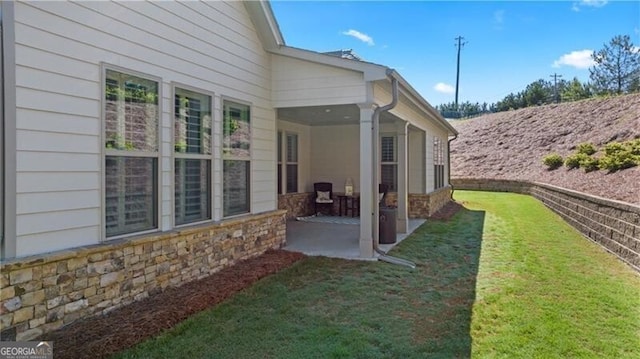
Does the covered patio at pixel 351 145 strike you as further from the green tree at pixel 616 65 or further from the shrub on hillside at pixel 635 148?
the green tree at pixel 616 65

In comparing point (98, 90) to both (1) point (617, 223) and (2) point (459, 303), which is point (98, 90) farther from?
(1) point (617, 223)

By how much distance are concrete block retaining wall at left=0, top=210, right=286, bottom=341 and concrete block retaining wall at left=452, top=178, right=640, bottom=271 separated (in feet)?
19.1

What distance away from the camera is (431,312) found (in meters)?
4.29

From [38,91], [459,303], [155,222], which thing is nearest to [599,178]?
[459,303]

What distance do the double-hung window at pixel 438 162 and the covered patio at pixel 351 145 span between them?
0.03 m

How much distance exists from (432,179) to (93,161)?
34.0 feet

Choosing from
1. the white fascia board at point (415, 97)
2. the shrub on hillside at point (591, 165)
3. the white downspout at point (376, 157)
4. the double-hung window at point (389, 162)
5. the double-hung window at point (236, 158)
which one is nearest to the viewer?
the double-hung window at point (236, 158)

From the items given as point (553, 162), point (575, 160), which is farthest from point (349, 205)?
point (553, 162)

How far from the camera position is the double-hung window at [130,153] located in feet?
13.1

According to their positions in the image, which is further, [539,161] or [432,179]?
[539,161]

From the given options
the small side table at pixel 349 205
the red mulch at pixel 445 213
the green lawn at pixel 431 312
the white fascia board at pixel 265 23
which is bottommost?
the green lawn at pixel 431 312

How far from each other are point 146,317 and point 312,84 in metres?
4.24

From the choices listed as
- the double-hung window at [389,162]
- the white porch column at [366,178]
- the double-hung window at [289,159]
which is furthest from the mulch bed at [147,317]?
the double-hung window at [389,162]

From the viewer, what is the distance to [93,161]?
3.79 meters
